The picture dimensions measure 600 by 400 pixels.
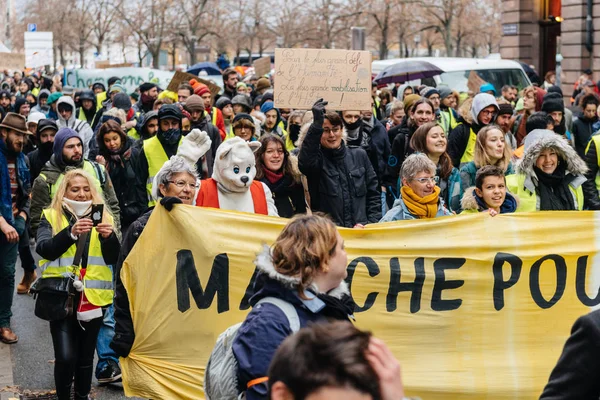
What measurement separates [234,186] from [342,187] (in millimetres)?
1268

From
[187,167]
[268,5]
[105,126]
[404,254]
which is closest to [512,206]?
[404,254]

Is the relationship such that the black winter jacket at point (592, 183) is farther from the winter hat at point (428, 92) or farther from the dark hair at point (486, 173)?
the winter hat at point (428, 92)

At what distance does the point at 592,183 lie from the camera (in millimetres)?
8312

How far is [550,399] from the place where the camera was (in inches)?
120

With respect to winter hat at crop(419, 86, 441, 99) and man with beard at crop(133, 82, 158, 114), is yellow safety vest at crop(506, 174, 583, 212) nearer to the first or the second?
winter hat at crop(419, 86, 441, 99)

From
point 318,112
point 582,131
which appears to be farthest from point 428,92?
point 318,112

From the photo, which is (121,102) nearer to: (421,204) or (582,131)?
(582,131)

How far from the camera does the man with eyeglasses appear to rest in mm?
10164

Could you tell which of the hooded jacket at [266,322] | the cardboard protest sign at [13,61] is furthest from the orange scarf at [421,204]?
the cardboard protest sign at [13,61]

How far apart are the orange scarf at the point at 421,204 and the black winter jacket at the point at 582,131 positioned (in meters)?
6.59

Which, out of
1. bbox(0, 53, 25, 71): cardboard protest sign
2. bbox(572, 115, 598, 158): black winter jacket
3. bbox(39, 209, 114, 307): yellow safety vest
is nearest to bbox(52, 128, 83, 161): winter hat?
bbox(39, 209, 114, 307): yellow safety vest

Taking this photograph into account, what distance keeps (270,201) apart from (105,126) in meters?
3.12

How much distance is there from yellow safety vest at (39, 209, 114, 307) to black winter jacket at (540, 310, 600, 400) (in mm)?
3928

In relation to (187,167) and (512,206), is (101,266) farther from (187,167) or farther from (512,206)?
(512,206)
